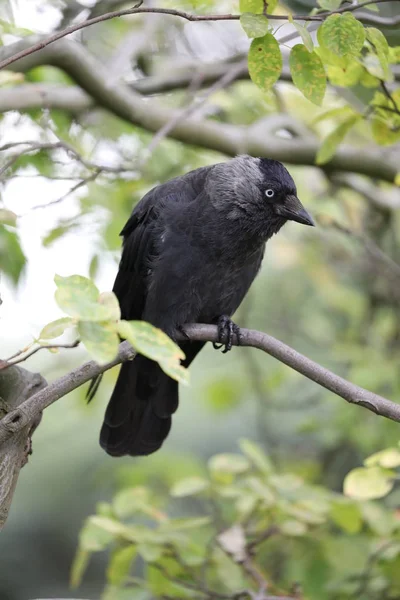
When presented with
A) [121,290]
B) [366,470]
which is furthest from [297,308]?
[366,470]

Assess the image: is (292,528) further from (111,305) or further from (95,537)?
(111,305)

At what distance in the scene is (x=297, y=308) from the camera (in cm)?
641

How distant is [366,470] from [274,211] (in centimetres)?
122

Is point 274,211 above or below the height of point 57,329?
above

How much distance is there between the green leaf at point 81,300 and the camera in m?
1.35

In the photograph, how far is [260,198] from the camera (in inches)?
127

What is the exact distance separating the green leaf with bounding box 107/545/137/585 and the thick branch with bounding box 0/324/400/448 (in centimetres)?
89

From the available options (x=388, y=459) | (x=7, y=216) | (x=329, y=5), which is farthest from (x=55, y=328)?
(x=388, y=459)

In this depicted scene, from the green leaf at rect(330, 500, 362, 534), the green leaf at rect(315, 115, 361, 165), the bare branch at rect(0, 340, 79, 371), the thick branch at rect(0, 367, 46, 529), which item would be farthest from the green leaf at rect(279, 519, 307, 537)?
the bare branch at rect(0, 340, 79, 371)

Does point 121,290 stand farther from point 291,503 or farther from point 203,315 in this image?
point 291,503

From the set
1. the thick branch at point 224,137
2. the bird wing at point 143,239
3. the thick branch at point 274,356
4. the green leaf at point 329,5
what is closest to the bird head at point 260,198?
the bird wing at point 143,239

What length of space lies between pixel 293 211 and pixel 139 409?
3.89 ft

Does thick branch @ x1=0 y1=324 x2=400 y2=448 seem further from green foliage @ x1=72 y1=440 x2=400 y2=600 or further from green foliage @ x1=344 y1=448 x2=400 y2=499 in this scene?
green foliage @ x1=72 y1=440 x2=400 y2=600

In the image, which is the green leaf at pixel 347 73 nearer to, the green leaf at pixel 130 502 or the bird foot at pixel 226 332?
the bird foot at pixel 226 332
